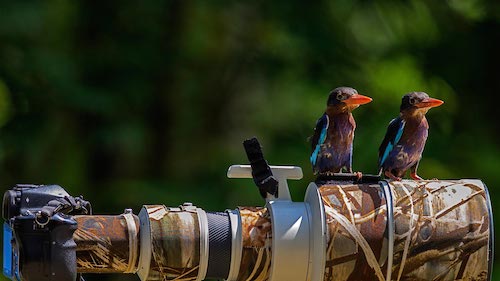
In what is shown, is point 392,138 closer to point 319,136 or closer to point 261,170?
point 319,136

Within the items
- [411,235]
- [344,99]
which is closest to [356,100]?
[344,99]

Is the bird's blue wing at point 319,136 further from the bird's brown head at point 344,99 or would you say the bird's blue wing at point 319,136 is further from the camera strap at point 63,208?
the camera strap at point 63,208

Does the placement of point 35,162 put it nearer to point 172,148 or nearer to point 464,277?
point 172,148

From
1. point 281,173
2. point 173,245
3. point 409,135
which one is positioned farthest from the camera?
point 409,135

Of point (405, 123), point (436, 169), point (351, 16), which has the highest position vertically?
point (351, 16)

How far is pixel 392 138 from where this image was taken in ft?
7.17

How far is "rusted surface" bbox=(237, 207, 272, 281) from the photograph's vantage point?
1979 millimetres

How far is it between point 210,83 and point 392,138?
8.23 feet

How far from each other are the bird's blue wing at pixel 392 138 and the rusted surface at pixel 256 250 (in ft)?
1.05

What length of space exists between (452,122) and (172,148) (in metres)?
1.12

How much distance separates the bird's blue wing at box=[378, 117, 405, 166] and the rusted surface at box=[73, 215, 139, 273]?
0.53m

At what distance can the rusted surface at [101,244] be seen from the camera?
1.91m

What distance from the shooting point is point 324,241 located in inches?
75.2

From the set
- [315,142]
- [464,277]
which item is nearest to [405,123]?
[315,142]
